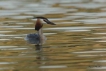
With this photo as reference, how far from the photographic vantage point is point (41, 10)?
94.4 feet

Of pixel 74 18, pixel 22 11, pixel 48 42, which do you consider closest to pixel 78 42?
pixel 48 42

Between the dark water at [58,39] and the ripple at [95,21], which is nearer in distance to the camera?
the dark water at [58,39]

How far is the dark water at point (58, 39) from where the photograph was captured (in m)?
14.0

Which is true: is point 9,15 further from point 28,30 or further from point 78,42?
point 78,42

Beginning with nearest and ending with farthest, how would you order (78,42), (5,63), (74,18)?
(5,63) → (78,42) → (74,18)

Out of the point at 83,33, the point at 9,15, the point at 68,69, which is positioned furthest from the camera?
the point at 9,15

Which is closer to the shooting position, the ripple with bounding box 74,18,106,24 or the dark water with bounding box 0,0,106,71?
the dark water with bounding box 0,0,106,71

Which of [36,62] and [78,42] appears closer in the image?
[36,62]

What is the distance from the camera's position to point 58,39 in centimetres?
1848

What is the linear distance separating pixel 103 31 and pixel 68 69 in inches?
280

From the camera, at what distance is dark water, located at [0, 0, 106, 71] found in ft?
46.0

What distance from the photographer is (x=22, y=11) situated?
28438 millimetres

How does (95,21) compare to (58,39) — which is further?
(95,21)

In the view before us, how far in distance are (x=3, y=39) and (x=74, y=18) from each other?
6825 mm
